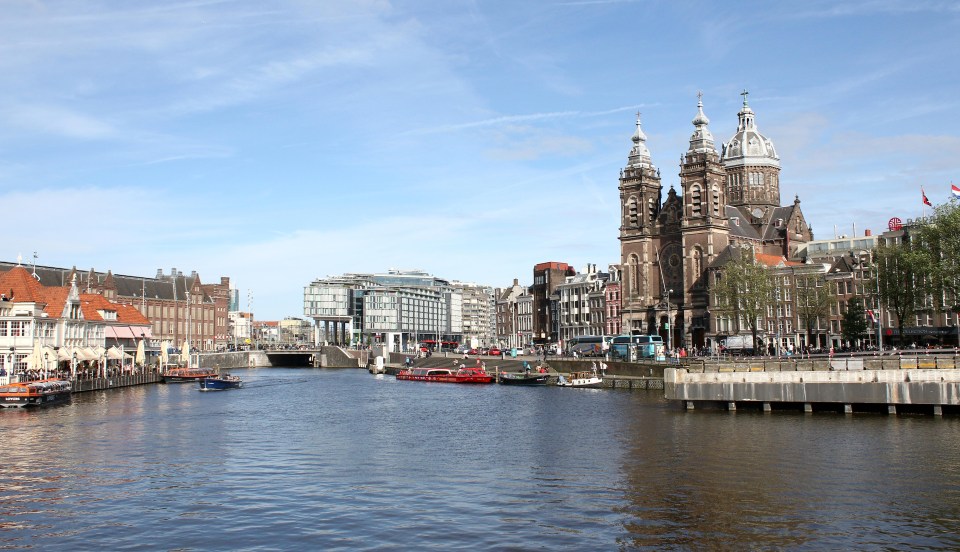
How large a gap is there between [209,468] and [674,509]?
26.1 metres

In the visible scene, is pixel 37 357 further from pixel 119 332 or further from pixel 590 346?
pixel 590 346

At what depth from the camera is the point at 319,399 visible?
10531cm

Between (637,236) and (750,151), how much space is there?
36.2m

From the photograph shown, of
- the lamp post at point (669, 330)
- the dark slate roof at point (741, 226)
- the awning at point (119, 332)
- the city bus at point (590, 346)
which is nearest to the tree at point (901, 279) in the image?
the city bus at point (590, 346)

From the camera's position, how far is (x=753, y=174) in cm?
19488

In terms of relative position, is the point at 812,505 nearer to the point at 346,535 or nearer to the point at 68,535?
the point at 346,535

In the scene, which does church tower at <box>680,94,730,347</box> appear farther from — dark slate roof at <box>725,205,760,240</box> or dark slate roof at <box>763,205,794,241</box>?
dark slate roof at <box>763,205,794,241</box>

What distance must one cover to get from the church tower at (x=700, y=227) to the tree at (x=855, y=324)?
Result: 36160mm

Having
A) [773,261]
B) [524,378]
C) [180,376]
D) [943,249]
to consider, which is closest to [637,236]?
[773,261]

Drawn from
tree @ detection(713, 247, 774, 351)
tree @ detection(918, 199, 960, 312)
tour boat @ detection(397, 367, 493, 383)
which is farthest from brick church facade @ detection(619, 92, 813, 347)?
tree @ detection(918, 199, 960, 312)

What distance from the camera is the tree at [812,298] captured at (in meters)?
132

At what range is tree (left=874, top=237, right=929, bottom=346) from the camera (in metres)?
106

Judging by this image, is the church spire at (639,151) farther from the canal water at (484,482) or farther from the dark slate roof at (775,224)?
the canal water at (484,482)

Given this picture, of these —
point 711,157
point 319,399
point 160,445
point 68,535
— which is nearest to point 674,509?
point 68,535
